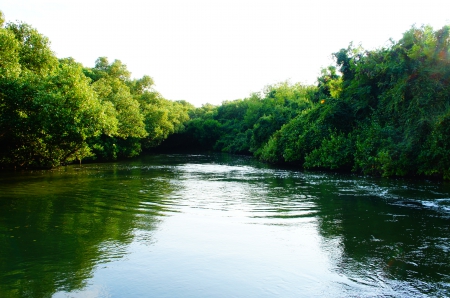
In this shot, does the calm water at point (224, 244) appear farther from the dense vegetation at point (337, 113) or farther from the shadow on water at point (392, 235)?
the dense vegetation at point (337, 113)

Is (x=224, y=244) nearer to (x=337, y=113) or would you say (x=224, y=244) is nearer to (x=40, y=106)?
(x=40, y=106)

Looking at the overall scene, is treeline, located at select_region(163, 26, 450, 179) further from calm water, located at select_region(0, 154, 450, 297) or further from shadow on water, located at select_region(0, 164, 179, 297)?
shadow on water, located at select_region(0, 164, 179, 297)

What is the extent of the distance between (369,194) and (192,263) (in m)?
13.8

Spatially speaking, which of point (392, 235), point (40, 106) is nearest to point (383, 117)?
point (392, 235)

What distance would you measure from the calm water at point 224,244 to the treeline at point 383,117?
22.7 feet

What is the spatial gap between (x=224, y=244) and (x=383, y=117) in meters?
26.7

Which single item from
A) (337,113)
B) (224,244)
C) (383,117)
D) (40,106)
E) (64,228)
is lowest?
(224,244)

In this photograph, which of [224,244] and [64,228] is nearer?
[224,244]

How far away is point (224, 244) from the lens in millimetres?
10828

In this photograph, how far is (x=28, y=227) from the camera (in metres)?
12.2

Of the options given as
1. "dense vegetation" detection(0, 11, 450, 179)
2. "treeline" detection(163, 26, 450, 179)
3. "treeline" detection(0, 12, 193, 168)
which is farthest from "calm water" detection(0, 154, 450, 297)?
"treeline" detection(0, 12, 193, 168)

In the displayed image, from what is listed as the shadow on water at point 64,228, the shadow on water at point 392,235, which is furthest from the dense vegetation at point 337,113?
the shadow on water at point 392,235

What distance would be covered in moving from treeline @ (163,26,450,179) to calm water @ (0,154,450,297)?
22.7 feet

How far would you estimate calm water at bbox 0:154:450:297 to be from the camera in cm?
779
